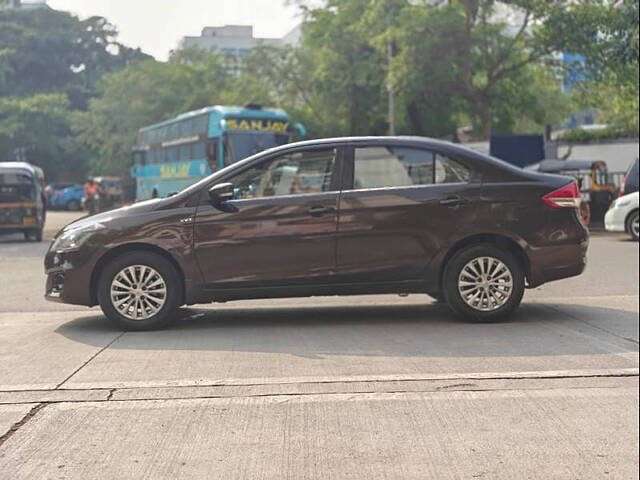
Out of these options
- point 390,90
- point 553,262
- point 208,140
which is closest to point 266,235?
point 553,262

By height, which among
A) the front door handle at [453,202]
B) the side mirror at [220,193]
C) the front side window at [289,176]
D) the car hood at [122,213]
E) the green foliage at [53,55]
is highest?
the green foliage at [53,55]

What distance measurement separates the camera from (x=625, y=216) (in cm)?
1698

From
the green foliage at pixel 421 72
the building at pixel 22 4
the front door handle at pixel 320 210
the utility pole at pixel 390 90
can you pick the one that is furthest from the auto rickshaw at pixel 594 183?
the building at pixel 22 4

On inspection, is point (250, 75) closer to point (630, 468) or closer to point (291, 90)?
point (291, 90)

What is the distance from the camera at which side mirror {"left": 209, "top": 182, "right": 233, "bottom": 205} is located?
704cm

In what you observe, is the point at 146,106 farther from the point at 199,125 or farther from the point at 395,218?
the point at 395,218

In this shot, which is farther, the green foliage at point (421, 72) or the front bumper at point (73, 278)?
the green foliage at point (421, 72)

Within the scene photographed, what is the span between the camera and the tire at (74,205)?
142 feet

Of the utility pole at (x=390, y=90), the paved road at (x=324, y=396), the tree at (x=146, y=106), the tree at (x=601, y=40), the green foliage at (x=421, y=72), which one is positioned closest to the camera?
the paved road at (x=324, y=396)

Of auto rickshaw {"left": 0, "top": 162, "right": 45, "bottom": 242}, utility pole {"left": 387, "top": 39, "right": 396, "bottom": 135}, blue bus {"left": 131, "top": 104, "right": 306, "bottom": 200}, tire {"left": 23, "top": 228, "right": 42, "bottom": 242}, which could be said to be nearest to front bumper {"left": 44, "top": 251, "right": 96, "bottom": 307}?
blue bus {"left": 131, "top": 104, "right": 306, "bottom": 200}

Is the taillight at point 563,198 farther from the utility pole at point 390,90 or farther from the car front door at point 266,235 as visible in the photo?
the utility pole at point 390,90

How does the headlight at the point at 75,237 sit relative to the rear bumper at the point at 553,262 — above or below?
above

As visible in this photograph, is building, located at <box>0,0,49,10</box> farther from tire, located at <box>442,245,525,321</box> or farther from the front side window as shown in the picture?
tire, located at <box>442,245,525,321</box>

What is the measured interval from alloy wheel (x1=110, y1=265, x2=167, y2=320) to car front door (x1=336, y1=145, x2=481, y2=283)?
1531mm
